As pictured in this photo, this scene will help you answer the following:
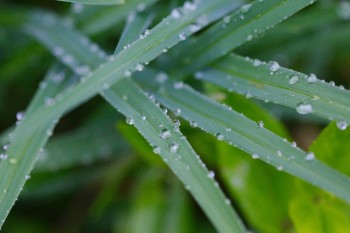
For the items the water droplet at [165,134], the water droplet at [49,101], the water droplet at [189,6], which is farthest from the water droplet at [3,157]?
the water droplet at [189,6]

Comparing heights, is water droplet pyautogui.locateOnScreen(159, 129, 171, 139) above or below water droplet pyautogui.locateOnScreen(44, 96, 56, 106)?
below

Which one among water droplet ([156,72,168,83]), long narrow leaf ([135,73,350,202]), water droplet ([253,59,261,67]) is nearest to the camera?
long narrow leaf ([135,73,350,202])

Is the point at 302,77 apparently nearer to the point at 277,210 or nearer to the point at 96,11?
the point at 277,210

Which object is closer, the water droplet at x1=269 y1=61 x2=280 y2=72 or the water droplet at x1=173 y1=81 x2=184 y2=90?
the water droplet at x1=269 y1=61 x2=280 y2=72

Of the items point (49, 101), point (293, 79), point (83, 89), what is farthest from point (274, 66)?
point (49, 101)

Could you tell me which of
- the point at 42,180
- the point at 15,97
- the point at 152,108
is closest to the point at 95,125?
the point at 42,180

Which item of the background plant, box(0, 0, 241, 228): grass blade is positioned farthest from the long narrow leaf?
box(0, 0, 241, 228): grass blade

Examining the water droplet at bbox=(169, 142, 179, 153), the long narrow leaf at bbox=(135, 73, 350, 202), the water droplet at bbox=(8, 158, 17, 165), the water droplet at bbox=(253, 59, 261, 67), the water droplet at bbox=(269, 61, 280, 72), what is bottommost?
the long narrow leaf at bbox=(135, 73, 350, 202)

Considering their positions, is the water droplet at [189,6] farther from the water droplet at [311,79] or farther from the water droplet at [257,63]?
the water droplet at [311,79]

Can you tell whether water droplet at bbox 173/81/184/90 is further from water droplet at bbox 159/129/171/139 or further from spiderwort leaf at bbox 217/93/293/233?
water droplet at bbox 159/129/171/139

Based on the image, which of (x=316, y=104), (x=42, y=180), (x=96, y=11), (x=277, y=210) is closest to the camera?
(x=316, y=104)
